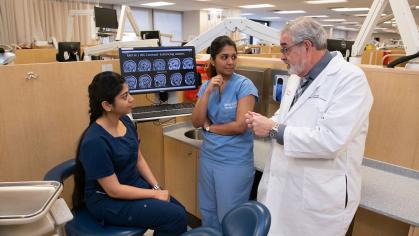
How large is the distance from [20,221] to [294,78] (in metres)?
1.20

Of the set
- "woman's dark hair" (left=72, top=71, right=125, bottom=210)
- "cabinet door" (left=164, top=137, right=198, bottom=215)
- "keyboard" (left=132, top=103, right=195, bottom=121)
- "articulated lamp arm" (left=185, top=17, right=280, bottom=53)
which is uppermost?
"articulated lamp arm" (left=185, top=17, right=280, bottom=53)

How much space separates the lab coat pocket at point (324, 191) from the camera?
3.95 ft

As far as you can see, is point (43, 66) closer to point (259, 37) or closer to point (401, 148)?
point (259, 37)

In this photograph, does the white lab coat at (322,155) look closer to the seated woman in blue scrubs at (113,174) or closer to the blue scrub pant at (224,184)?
the blue scrub pant at (224,184)

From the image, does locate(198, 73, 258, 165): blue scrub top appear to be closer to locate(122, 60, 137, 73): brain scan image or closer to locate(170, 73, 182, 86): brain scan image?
locate(170, 73, 182, 86): brain scan image

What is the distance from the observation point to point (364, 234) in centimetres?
149

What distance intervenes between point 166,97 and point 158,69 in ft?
0.78

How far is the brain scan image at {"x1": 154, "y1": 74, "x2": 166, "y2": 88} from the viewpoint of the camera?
203 centimetres

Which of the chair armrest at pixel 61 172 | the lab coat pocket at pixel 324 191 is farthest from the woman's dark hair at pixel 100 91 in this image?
the lab coat pocket at pixel 324 191

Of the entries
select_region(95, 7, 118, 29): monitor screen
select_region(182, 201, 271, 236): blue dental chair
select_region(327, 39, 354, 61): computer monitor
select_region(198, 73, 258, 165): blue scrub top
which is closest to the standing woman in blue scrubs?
select_region(198, 73, 258, 165): blue scrub top

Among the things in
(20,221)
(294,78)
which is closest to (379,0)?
(294,78)

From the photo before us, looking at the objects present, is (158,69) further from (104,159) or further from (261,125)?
(261,125)

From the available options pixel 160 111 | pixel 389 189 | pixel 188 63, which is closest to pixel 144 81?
pixel 160 111

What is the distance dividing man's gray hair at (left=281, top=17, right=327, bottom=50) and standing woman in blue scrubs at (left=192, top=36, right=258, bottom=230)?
0.49 metres
